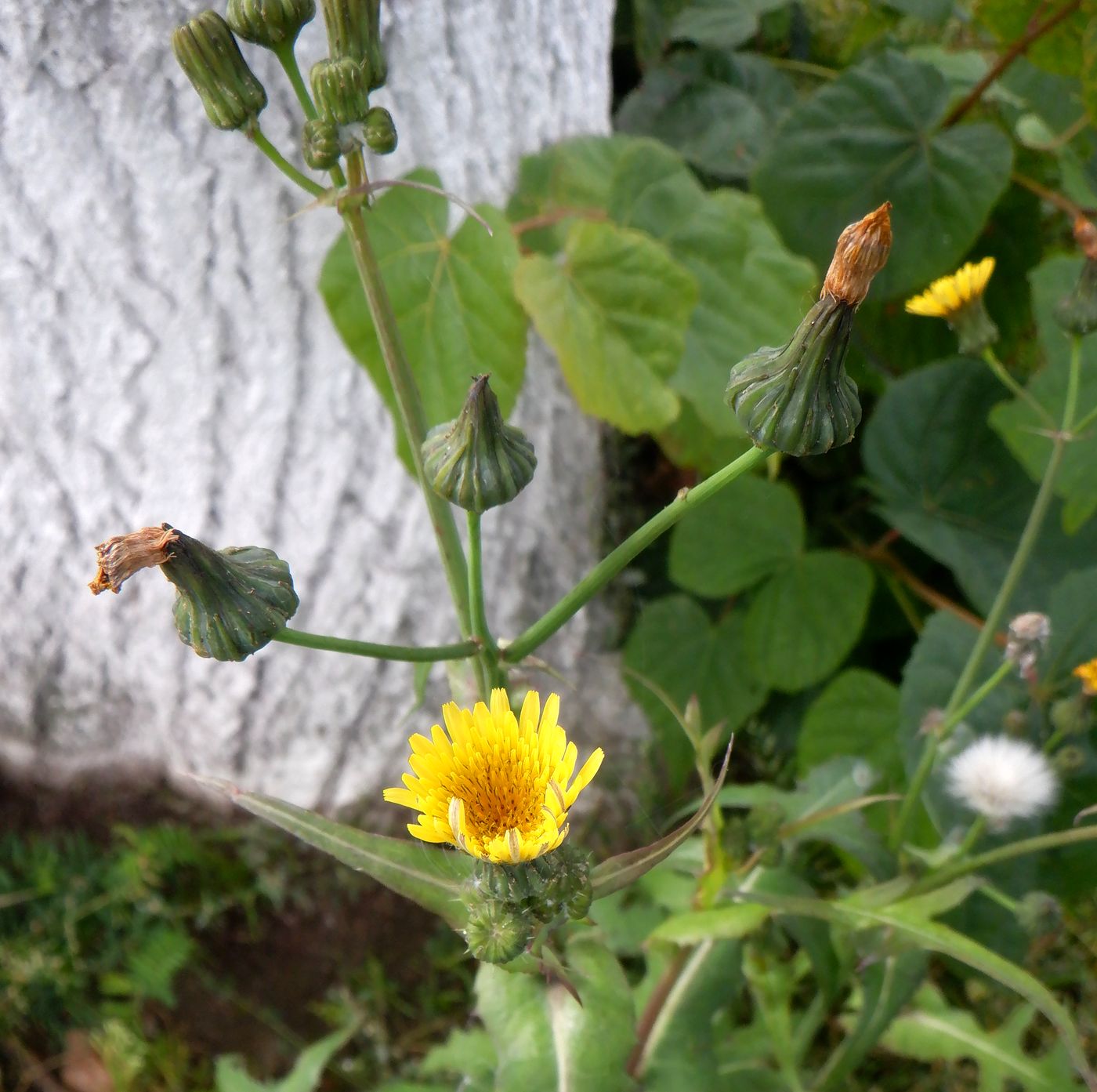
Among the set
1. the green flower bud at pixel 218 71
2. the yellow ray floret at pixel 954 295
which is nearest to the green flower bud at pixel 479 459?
the green flower bud at pixel 218 71

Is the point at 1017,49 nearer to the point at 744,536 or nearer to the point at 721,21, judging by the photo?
the point at 721,21

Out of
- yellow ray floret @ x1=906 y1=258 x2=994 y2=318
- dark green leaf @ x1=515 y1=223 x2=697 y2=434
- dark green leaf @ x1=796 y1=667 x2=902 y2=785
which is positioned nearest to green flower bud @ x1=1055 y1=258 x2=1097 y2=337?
yellow ray floret @ x1=906 y1=258 x2=994 y2=318

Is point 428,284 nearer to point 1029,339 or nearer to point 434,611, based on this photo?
point 434,611

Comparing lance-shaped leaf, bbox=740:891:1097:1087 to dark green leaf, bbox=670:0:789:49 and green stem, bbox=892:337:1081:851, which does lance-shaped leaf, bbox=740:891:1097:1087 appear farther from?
dark green leaf, bbox=670:0:789:49

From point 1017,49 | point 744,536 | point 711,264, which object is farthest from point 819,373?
point 1017,49

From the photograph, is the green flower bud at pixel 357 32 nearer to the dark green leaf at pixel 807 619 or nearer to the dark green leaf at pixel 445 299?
the dark green leaf at pixel 445 299

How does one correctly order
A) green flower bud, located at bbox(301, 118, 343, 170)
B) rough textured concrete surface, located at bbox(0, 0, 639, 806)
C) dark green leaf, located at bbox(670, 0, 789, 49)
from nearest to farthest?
green flower bud, located at bbox(301, 118, 343, 170), rough textured concrete surface, located at bbox(0, 0, 639, 806), dark green leaf, located at bbox(670, 0, 789, 49)

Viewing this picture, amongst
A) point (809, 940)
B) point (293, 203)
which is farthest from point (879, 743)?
point (293, 203)
